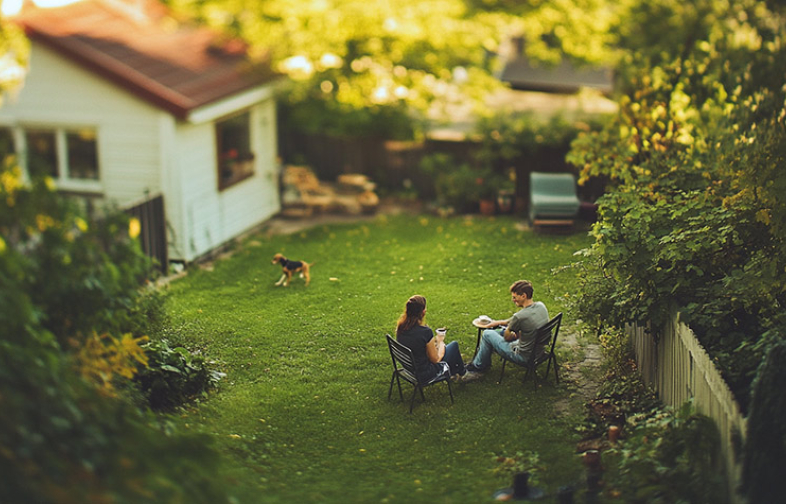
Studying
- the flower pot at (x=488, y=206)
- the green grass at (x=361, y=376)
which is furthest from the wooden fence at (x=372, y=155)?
the green grass at (x=361, y=376)

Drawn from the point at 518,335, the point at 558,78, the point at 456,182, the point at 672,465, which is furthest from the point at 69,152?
the point at 672,465

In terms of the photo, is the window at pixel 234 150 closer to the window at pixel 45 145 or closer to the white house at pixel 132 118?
the white house at pixel 132 118

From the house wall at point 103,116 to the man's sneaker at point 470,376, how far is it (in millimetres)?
7477

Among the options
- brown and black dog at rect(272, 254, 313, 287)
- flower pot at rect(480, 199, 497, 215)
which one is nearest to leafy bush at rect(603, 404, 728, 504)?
brown and black dog at rect(272, 254, 313, 287)

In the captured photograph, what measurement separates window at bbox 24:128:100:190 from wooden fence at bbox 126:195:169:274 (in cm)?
224

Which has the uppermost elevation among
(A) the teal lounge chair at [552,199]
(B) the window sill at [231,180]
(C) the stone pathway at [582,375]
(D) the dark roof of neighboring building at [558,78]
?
(D) the dark roof of neighboring building at [558,78]

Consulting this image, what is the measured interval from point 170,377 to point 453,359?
120 inches

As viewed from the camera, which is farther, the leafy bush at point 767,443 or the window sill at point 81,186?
the window sill at point 81,186

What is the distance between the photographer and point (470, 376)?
978 cm

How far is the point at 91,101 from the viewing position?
15.1m

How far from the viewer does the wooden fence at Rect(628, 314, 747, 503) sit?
6.23m

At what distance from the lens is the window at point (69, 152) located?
1542cm

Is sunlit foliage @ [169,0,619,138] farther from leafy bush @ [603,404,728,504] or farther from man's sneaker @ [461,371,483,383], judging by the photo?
leafy bush @ [603,404,728,504]

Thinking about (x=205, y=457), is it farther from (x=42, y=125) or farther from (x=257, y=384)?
(x=42, y=125)
